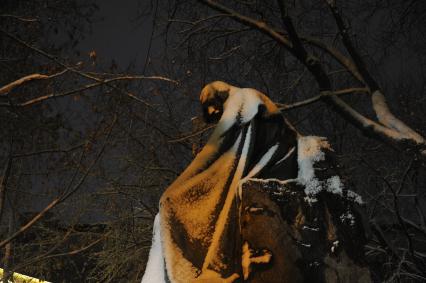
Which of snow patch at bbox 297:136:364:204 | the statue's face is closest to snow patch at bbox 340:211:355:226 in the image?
snow patch at bbox 297:136:364:204

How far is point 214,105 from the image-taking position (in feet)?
10.5

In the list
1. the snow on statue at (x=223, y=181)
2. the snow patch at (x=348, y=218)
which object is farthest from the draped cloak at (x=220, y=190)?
the snow patch at (x=348, y=218)

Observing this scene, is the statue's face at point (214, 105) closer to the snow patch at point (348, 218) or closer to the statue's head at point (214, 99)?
the statue's head at point (214, 99)

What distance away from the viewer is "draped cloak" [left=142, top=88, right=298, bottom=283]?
2.51 meters

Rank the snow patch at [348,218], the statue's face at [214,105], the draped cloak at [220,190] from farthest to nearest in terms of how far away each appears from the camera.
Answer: the statue's face at [214,105]
the snow patch at [348,218]
the draped cloak at [220,190]

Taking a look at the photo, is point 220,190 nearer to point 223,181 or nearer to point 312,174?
point 223,181

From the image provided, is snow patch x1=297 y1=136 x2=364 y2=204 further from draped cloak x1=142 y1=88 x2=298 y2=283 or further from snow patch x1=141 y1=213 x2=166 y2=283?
snow patch x1=141 y1=213 x2=166 y2=283

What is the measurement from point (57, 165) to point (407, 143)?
20.2 ft

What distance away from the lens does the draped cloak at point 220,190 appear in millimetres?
2508

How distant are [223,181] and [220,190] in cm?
6

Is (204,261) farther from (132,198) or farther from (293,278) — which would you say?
(132,198)

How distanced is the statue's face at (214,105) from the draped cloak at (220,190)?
0.22ft

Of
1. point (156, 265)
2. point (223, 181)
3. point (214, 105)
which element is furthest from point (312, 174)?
point (156, 265)

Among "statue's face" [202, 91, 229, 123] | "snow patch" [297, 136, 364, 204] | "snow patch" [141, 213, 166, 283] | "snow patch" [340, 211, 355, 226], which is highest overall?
"statue's face" [202, 91, 229, 123]
